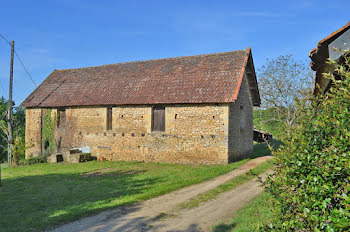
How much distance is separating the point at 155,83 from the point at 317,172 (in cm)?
1678

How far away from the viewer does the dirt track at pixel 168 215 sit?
6.38 m

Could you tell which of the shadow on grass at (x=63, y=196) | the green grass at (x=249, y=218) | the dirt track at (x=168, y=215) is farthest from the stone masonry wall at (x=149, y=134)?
the green grass at (x=249, y=218)

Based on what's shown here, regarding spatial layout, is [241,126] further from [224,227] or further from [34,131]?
[34,131]

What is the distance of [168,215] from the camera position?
287 inches

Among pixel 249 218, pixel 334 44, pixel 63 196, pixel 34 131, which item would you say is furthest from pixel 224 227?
pixel 34 131

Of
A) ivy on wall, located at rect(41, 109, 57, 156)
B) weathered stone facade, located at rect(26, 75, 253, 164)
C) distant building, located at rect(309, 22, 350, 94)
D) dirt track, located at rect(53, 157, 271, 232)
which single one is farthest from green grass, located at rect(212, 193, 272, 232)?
ivy on wall, located at rect(41, 109, 57, 156)

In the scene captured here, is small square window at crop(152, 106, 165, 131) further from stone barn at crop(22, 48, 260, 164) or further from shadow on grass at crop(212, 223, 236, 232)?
shadow on grass at crop(212, 223, 236, 232)

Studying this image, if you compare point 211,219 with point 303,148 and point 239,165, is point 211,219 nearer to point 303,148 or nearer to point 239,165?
point 303,148

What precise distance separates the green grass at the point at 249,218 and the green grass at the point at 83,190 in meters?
3.32

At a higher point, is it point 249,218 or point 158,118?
point 158,118

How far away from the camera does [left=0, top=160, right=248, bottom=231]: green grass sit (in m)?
7.25

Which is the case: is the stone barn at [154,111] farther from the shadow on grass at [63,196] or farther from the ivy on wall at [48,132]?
the shadow on grass at [63,196]

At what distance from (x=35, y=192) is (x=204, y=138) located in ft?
30.6

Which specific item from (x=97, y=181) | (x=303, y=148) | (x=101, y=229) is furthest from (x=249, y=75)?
(x=303, y=148)
